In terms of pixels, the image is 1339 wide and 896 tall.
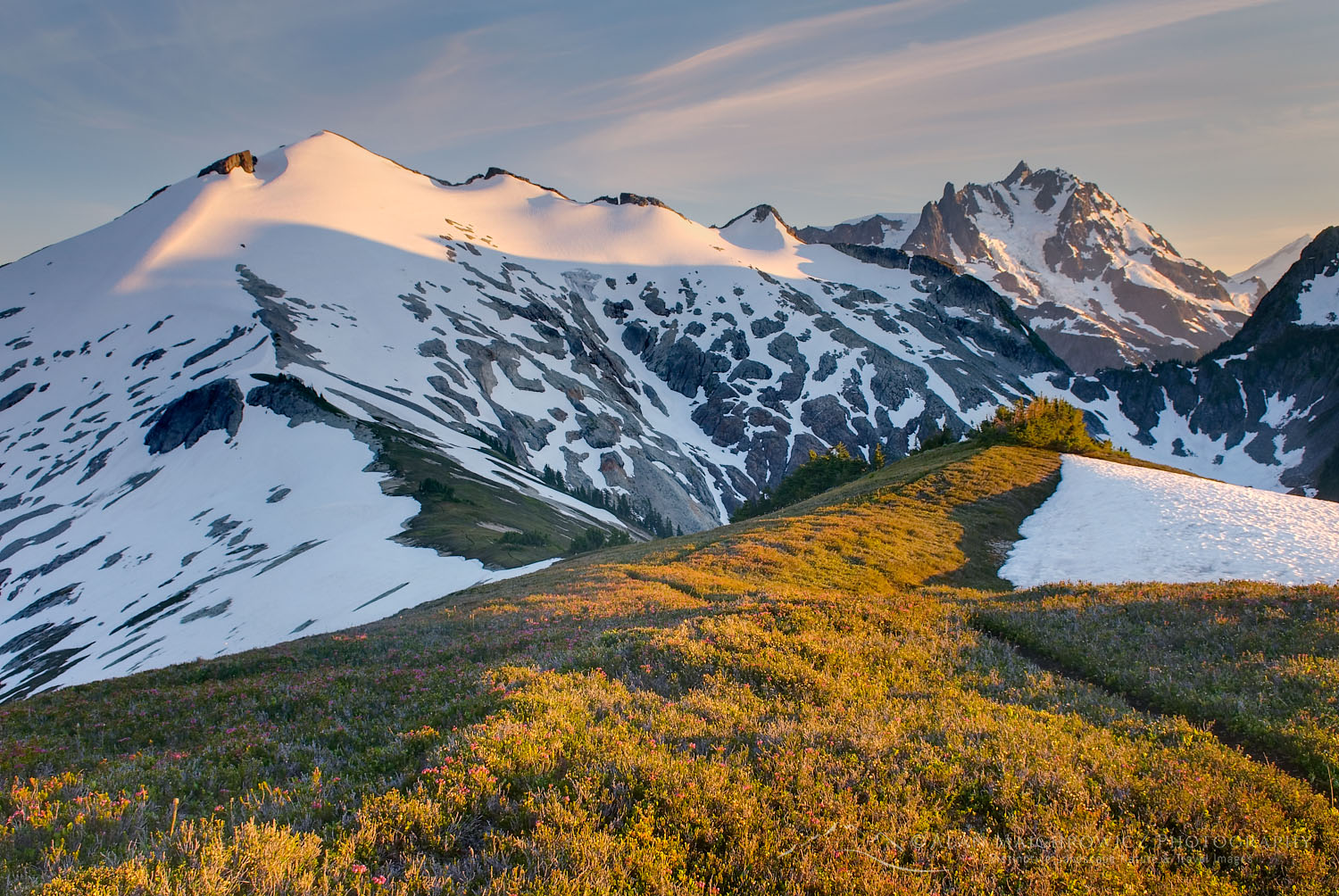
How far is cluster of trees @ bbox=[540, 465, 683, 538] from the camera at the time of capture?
474ft

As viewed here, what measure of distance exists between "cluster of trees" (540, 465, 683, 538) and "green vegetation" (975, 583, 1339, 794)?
12622 centimetres

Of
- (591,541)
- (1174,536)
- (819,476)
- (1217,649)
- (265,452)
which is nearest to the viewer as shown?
(1217,649)

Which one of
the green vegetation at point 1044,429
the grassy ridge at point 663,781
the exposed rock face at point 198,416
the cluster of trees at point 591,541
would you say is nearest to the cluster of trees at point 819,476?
the green vegetation at point 1044,429

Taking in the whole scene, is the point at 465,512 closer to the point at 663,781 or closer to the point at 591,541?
the point at 591,541

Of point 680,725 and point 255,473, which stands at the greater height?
point 255,473

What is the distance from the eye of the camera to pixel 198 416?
91.4m

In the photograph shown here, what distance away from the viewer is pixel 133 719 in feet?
39.2

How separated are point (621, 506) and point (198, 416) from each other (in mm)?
84547

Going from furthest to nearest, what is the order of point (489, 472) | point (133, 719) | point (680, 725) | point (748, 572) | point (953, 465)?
point (489, 472)
point (953, 465)
point (748, 572)
point (133, 719)
point (680, 725)

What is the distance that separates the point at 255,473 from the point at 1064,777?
291 feet

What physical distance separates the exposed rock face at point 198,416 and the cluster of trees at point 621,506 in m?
62.3

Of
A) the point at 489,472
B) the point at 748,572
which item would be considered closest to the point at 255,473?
the point at 489,472

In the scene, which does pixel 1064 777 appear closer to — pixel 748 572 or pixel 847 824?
pixel 847 824

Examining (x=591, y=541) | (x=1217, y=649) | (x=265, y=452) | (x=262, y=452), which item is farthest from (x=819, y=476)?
(x=262, y=452)
